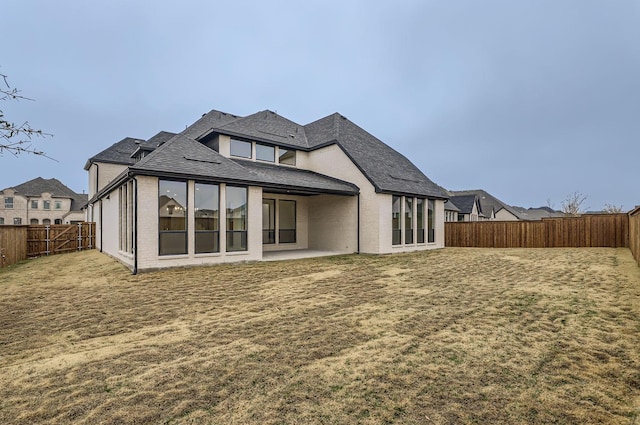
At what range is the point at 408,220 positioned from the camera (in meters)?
16.7

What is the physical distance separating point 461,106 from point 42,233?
4031 inches

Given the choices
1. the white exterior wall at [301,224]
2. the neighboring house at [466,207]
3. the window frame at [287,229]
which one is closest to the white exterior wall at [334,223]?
the white exterior wall at [301,224]

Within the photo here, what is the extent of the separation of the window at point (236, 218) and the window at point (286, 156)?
5.60 m

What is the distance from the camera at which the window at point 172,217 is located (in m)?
10.1

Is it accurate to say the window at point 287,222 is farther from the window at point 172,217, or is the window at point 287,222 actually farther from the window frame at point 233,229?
the window at point 172,217

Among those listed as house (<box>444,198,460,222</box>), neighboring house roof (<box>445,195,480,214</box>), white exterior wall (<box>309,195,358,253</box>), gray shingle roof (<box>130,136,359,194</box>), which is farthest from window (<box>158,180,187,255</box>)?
neighboring house roof (<box>445,195,480,214</box>)

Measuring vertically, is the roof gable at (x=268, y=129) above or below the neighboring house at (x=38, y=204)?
above

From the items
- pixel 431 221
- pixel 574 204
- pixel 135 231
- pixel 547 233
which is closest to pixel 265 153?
pixel 135 231

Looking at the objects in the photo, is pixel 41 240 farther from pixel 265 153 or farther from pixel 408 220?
pixel 408 220

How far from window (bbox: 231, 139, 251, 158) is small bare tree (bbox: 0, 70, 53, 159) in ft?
38.1

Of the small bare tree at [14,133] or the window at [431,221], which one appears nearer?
the small bare tree at [14,133]

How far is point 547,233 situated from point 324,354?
20148 millimetres

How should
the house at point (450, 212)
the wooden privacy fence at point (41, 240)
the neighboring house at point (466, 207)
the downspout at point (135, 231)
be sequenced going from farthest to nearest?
the neighboring house at point (466, 207), the house at point (450, 212), the wooden privacy fence at point (41, 240), the downspout at point (135, 231)

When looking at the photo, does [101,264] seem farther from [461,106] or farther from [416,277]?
[461,106]
